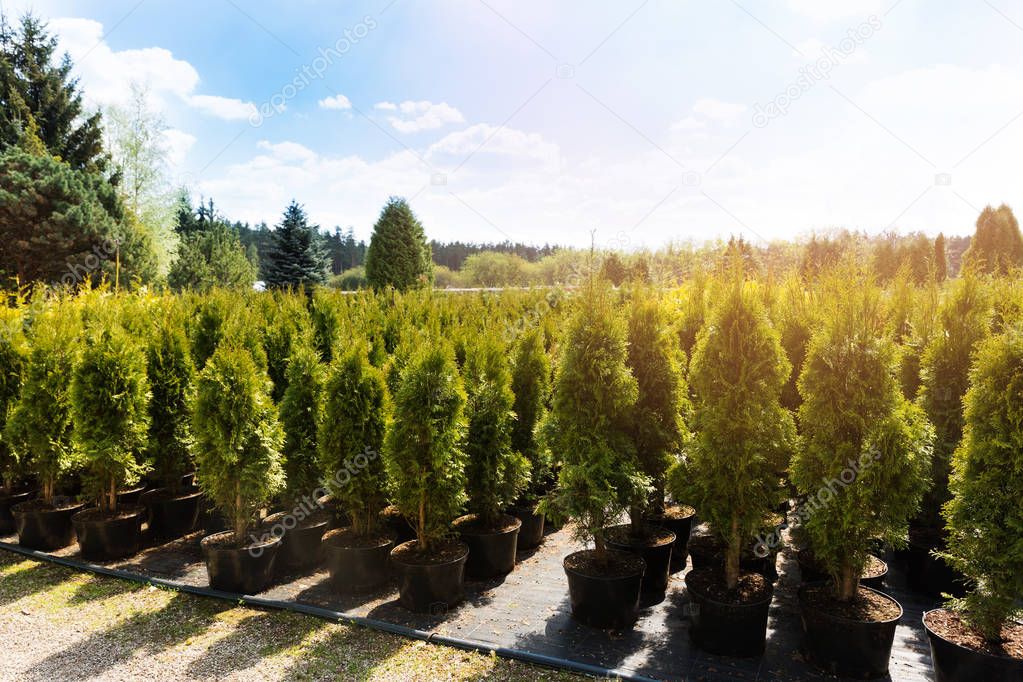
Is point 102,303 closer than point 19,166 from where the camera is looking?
Yes

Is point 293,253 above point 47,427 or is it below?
above

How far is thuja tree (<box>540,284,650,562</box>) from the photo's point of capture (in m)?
5.16

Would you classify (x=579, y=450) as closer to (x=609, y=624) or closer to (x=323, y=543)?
(x=609, y=624)

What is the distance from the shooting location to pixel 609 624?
16.5 feet

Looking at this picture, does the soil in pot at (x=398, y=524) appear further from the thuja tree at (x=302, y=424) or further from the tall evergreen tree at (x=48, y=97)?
the tall evergreen tree at (x=48, y=97)

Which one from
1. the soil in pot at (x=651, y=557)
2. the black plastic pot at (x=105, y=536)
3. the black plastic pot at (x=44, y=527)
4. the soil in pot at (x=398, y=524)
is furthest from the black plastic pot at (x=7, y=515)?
the soil in pot at (x=651, y=557)

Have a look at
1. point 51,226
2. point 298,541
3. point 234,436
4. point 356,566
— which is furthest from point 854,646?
point 51,226

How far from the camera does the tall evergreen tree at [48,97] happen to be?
25641 mm

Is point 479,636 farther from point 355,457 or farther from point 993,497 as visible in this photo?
point 993,497

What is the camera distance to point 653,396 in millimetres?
5984

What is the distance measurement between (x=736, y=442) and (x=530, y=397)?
301cm

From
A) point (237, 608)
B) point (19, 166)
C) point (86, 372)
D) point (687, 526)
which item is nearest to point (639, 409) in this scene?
point (687, 526)

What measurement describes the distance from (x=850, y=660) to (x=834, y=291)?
132 inches

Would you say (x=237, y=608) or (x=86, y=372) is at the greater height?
(x=86, y=372)
